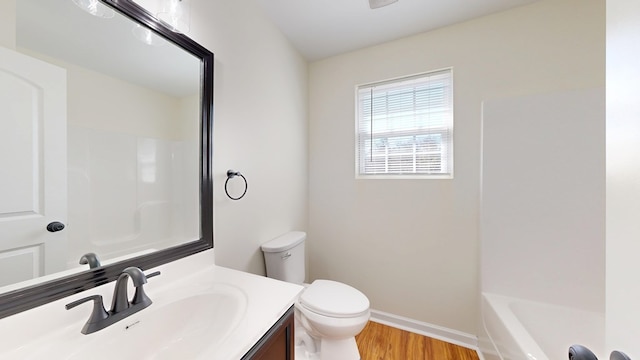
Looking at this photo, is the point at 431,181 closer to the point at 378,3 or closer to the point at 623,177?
the point at 378,3

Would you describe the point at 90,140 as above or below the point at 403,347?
above

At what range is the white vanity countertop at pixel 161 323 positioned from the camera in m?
0.57

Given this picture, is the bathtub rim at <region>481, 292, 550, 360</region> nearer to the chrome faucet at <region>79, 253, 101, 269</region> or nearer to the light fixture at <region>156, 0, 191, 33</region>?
the chrome faucet at <region>79, 253, 101, 269</region>

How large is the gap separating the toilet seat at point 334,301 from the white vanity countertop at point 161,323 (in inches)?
20.7

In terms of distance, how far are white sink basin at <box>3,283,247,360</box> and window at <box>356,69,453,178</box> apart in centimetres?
153

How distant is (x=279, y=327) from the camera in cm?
80

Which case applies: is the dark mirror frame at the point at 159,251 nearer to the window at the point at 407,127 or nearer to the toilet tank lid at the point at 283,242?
the toilet tank lid at the point at 283,242

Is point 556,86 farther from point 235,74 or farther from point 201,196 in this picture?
point 201,196

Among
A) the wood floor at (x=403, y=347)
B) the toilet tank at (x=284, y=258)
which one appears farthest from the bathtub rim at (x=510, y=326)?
the toilet tank at (x=284, y=258)

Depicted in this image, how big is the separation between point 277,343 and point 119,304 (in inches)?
20.7

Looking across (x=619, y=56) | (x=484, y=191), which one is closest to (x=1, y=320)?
(x=619, y=56)

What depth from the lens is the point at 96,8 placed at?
773 mm

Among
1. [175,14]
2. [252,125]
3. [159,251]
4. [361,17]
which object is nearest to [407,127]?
[361,17]

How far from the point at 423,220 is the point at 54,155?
80.8 inches
